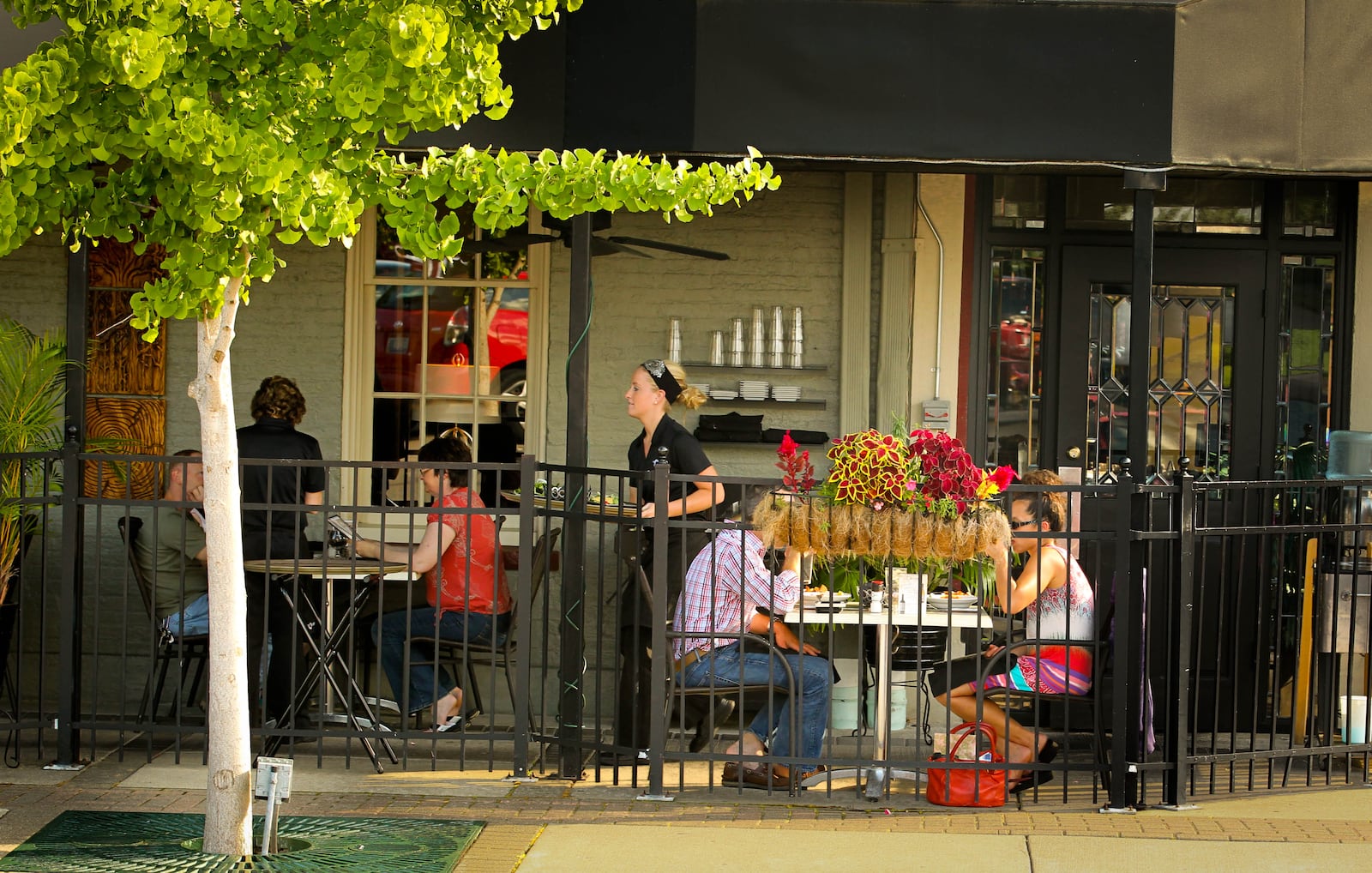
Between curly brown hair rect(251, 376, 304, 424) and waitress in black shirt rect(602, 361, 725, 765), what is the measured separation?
5.74ft

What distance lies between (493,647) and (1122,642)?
2.74 m

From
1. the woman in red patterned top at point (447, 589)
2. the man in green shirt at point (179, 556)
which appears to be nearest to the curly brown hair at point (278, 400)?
the man in green shirt at point (179, 556)

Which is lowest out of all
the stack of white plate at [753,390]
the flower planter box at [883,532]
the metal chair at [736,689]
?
the metal chair at [736,689]

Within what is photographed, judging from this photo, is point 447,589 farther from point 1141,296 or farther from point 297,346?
point 1141,296

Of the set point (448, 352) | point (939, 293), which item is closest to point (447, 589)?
point (448, 352)

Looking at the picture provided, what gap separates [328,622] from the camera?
7.16m

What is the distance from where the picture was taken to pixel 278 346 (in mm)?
9305

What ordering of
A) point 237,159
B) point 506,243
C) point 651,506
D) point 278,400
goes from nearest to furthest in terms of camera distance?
1. point 237,159
2. point 651,506
3. point 278,400
4. point 506,243

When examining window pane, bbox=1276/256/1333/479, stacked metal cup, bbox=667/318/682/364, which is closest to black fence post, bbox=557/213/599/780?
stacked metal cup, bbox=667/318/682/364

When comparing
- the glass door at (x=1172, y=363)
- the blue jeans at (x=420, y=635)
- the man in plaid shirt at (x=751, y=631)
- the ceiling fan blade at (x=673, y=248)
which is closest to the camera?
the man in plaid shirt at (x=751, y=631)

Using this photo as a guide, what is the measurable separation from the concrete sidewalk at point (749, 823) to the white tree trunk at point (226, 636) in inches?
28.2

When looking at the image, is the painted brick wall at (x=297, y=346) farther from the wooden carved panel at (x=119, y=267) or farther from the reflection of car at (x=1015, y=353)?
→ the reflection of car at (x=1015, y=353)

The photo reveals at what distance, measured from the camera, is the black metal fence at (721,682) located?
21.9 feet

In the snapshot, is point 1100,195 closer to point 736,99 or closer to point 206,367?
point 736,99
